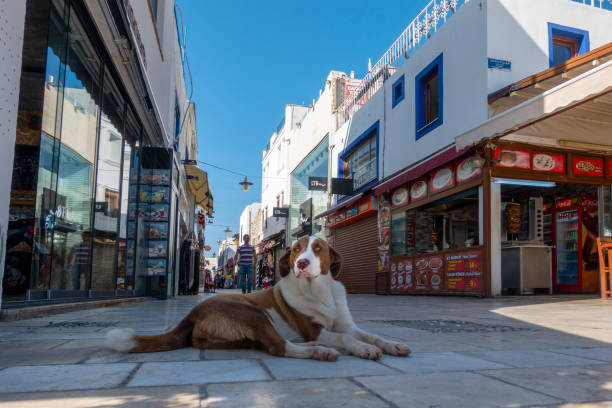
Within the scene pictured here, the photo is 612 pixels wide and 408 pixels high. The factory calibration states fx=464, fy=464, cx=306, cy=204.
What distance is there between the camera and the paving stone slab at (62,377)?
1.95 metres

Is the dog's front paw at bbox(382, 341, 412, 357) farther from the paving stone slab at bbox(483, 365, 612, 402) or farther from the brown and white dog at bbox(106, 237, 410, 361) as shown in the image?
the paving stone slab at bbox(483, 365, 612, 402)

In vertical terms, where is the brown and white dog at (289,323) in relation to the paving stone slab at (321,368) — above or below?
above

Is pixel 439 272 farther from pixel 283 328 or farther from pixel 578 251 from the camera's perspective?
pixel 283 328

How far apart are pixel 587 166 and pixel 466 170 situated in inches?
108

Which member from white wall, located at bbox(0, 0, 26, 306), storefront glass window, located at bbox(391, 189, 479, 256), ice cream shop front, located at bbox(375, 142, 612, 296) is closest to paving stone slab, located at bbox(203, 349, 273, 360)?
white wall, located at bbox(0, 0, 26, 306)

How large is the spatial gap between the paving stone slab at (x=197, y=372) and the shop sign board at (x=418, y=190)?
10.9m

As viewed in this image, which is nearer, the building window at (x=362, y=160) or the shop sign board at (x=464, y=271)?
the shop sign board at (x=464, y=271)

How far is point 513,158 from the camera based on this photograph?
10.1 meters

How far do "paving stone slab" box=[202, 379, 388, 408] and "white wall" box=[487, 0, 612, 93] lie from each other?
9720mm

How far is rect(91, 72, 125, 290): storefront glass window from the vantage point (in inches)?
283

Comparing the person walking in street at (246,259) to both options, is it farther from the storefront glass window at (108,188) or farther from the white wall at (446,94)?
the white wall at (446,94)

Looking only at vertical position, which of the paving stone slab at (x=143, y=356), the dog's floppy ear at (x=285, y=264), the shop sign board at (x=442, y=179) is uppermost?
the shop sign board at (x=442, y=179)

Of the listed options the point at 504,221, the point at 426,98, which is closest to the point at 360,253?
the point at 426,98

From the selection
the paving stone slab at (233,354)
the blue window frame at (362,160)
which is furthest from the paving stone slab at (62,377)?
the blue window frame at (362,160)
